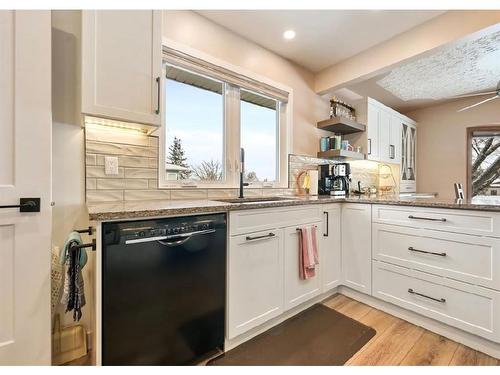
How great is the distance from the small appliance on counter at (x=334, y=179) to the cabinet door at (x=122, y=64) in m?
2.08

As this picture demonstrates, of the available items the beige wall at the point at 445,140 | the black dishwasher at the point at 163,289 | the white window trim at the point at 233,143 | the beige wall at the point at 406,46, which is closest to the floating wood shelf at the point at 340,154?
the white window trim at the point at 233,143

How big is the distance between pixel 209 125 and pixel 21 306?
1.72 m

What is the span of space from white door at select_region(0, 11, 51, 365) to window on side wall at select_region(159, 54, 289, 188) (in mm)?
759

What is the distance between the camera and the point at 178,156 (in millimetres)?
2014

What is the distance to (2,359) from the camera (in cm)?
113

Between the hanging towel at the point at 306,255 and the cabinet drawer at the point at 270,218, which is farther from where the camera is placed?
the hanging towel at the point at 306,255

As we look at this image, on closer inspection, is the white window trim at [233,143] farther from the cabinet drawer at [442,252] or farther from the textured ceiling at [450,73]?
the textured ceiling at [450,73]

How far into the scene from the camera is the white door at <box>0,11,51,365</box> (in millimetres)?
1134

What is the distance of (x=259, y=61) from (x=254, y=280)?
2.12 meters

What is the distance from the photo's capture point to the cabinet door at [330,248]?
2.09 m

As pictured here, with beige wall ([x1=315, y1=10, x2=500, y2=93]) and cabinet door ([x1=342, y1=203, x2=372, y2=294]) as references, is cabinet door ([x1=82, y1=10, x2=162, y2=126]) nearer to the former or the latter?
cabinet door ([x1=342, y1=203, x2=372, y2=294])

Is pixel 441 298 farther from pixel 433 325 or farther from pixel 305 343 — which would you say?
pixel 305 343

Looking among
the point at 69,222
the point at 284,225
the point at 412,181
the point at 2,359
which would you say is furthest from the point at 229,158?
the point at 412,181

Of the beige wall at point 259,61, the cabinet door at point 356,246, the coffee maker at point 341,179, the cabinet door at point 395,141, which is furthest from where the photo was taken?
the cabinet door at point 395,141
